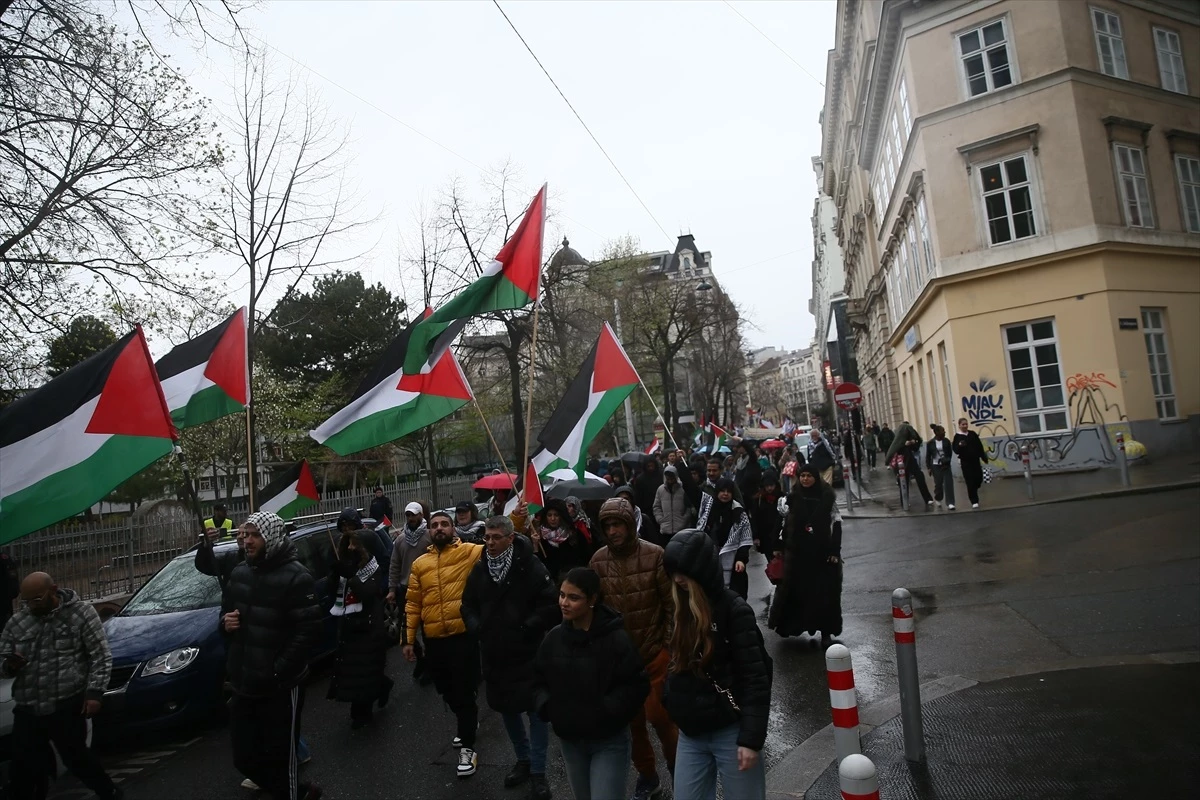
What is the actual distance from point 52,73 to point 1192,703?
44.6ft

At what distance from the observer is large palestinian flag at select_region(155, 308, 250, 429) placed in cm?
732

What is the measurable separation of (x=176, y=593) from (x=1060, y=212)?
2045 cm

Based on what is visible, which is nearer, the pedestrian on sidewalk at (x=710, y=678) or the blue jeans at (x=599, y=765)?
the pedestrian on sidewalk at (x=710, y=678)

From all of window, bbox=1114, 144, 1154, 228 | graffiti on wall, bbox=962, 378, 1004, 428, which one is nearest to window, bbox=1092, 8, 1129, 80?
window, bbox=1114, 144, 1154, 228

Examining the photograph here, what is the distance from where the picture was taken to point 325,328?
129 ft

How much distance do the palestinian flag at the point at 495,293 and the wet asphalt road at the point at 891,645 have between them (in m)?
3.46

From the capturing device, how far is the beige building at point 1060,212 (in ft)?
64.4

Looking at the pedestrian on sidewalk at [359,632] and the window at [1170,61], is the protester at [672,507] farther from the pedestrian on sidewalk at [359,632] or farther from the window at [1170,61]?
the window at [1170,61]

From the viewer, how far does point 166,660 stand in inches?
284

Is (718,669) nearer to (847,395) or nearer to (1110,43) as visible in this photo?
(847,395)

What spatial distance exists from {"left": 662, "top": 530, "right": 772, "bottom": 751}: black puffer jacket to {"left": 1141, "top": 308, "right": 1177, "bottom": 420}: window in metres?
21.0

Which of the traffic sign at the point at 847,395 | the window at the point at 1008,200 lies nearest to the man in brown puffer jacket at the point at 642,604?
the traffic sign at the point at 847,395

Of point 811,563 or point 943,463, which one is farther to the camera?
point 943,463

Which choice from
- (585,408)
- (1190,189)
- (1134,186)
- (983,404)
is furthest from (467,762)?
(1190,189)
